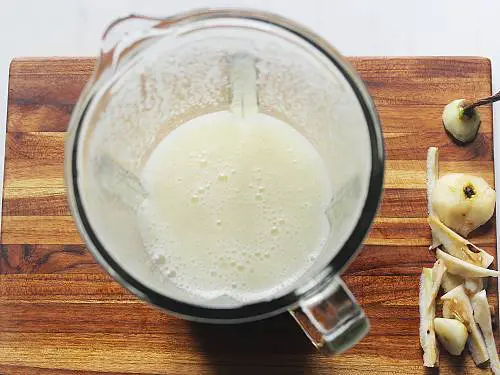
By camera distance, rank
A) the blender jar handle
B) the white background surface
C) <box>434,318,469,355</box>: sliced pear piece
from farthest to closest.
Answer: the white background surface
<box>434,318,469,355</box>: sliced pear piece
the blender jar handle

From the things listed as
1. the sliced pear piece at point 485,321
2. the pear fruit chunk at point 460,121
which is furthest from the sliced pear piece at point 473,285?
the pear fruit chunk at point 460,121

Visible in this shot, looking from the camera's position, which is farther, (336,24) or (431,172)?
(336,24)

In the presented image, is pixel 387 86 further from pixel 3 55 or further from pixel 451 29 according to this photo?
pixel 3 55

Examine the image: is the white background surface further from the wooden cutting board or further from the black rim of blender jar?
the black rim of blender jar

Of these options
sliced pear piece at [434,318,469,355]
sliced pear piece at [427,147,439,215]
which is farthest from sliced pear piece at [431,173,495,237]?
sliced pear piece at [434,318,469,355]

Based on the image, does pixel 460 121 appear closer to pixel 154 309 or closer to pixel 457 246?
pixel 457 246

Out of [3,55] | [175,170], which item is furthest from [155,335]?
[3,55]

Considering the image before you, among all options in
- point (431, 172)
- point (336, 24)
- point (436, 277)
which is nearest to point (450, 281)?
point (436, 277)
